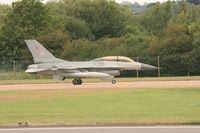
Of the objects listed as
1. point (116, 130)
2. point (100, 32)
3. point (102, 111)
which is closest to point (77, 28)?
point (100, 32)

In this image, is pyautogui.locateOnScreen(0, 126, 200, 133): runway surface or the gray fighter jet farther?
the gray fighter jet

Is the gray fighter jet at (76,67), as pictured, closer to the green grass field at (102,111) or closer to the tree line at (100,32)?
the tree line at (100,32)

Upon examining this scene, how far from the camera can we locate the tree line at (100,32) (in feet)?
203

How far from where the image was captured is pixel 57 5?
118000 millimetres

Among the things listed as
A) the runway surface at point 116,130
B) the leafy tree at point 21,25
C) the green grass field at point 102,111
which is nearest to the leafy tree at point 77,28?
the leafy tree at point 21,25

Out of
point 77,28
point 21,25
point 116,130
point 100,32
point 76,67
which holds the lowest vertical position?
point 116,130

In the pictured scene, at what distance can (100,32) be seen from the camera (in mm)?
97375

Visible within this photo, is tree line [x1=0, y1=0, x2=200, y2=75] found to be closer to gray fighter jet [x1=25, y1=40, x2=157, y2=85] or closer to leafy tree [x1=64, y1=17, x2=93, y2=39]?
leafy tree [x1=64, y1=17, x2=93, y2=39]

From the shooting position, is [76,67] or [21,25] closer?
[76,67]

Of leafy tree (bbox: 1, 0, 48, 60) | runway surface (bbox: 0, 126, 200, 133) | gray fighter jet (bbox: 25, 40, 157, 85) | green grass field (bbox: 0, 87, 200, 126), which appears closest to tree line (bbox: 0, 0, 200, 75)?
leafy tree (bbox: 1, 0, 48, 60)

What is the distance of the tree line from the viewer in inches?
2432

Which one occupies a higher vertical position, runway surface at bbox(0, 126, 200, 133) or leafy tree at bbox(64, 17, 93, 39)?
leafy tree at bbox(64, 17, 93, 39)

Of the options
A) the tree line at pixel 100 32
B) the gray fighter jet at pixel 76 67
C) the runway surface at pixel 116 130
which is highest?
the tree line at pixel 100 32

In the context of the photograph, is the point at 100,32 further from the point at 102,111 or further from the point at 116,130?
the point at 116,130
